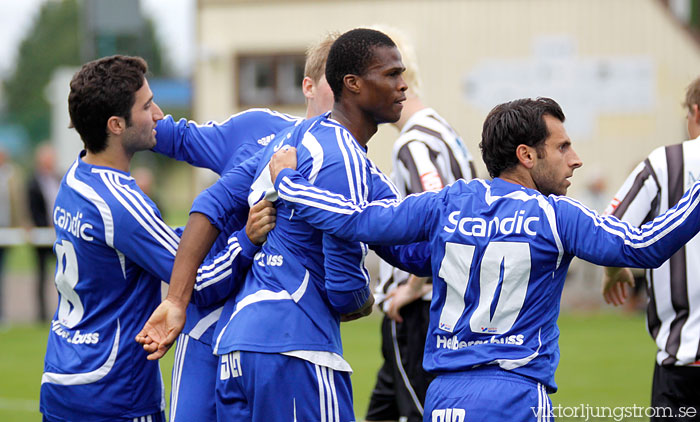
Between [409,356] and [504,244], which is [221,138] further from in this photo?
[409,356]

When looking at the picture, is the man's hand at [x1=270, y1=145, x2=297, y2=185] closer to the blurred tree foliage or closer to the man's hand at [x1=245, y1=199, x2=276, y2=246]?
the man's hand at [x1=245, y1=199, x2=276, y2=246]

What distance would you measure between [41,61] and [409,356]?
9162 cm

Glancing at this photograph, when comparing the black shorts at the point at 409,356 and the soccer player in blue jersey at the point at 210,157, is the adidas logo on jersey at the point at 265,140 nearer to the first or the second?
the soccer player in blue jersey at the point at 210,157

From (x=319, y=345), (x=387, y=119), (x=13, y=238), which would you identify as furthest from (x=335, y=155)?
(x=13, y=238)

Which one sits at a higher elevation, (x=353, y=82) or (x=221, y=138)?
(x=353, y=82)

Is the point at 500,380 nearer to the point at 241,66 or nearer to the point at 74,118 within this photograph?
the point at 74,118

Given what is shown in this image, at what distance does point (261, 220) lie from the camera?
348 cm

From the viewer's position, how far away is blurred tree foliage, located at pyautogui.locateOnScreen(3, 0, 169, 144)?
88250 mm

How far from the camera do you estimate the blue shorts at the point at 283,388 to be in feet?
10.8

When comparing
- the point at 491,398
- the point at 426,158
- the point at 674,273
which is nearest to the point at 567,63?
the point at 426,158

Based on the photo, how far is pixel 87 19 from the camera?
12.5m

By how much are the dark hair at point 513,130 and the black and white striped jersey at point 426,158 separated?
4.80 feet

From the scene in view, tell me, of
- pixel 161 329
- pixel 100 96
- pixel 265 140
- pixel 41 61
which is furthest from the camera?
pixel 41 61

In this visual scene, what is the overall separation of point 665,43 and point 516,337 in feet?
64.5
